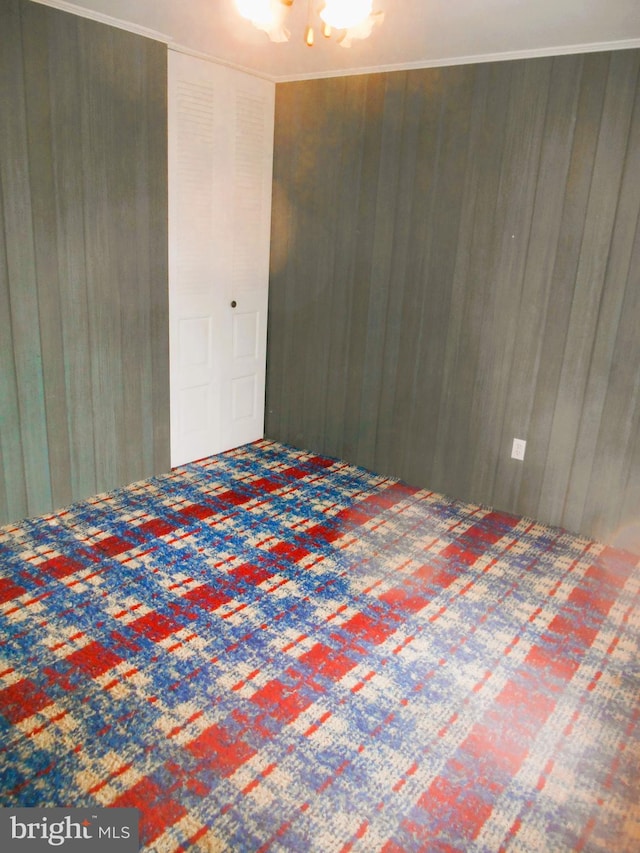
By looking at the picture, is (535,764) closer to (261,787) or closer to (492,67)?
(261,787)

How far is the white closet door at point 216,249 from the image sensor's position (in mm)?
3621

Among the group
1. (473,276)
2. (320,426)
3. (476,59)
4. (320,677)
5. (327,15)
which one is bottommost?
(320,677)

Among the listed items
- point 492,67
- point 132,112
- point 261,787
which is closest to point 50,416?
point 132,112

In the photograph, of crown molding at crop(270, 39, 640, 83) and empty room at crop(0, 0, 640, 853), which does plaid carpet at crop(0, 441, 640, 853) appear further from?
crown molding at crop(270, 39, 640, 83)

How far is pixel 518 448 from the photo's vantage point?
3529 millimetres

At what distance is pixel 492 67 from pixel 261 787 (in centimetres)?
328

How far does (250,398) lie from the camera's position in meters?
4.46

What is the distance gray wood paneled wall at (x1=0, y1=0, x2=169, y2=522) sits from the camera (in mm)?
2887

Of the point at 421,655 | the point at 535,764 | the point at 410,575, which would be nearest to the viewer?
the point at 535,764

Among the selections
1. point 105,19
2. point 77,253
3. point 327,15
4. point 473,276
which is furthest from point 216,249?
point 327,15

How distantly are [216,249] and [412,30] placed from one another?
1.60 meters

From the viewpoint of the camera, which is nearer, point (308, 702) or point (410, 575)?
point (308, 702)

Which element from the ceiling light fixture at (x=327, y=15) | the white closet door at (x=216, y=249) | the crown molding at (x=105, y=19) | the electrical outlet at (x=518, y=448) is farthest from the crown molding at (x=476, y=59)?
the electrical outlet at (x=518, y=448)

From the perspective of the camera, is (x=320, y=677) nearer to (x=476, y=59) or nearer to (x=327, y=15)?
(x=327, y=15)
